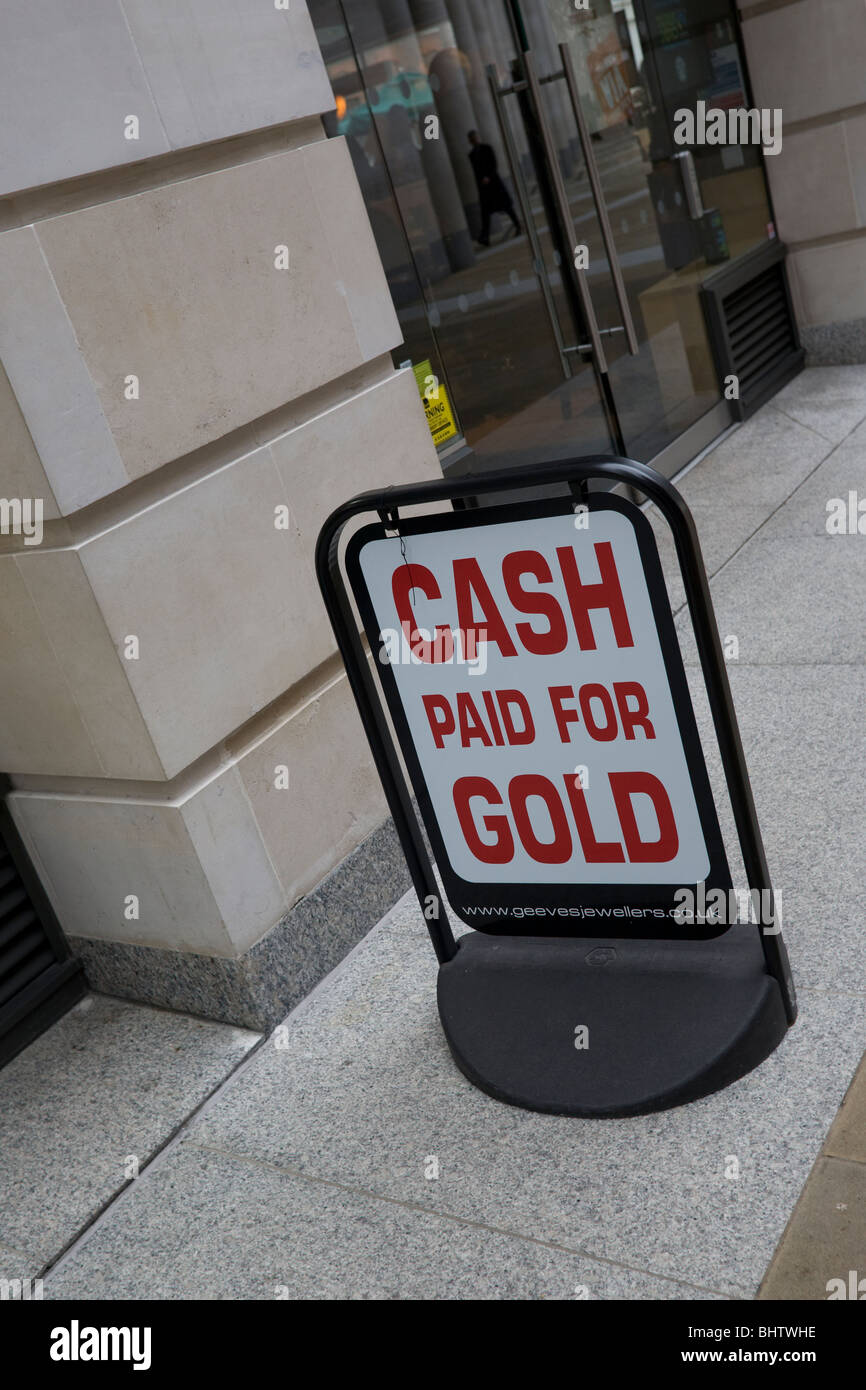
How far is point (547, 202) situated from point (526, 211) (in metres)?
0.28

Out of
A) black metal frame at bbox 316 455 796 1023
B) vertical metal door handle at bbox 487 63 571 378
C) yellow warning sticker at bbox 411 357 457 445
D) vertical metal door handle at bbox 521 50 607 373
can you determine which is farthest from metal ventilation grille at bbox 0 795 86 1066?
vertical metal door handle at bbox 521 50 607 373

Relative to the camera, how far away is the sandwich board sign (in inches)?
103

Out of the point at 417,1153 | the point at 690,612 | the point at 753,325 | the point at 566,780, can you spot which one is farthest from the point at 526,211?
the point at 417,1153

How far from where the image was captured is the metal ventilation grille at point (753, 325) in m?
7.33

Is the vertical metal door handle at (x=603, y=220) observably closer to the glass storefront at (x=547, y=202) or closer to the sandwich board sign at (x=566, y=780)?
the glass storefront at (x=547, y=202)

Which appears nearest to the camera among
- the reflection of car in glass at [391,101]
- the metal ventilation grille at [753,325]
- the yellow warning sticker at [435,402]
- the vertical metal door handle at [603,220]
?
the reflection of car in glass at [391,101]

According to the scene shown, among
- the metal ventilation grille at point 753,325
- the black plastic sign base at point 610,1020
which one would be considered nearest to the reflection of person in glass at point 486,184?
the metal ventilation grille at point 753,325

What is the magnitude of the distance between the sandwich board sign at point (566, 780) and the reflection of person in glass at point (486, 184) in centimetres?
312

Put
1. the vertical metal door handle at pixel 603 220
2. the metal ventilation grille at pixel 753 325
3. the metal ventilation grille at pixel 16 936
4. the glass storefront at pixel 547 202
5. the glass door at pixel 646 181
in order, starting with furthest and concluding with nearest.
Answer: the metal ventilation grille at pixel 753 325 < the glass door at pixel 646 181 < the vertical metal door handle at pixel 603 220 < the glass storefront at pixel 547 202 < the metal ventilation grille at pixel 16 936

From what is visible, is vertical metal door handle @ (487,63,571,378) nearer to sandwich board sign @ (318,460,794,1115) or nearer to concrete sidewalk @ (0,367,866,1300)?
concrete sidewalk @ (0,367,866,1300)

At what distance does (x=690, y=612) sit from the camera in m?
2.77

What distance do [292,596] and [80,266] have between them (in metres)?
1.07

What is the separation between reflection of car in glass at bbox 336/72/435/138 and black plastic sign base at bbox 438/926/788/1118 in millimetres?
3284

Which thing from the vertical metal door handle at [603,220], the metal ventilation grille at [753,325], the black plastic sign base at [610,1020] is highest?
the vertical metal door handle at [603,220]
